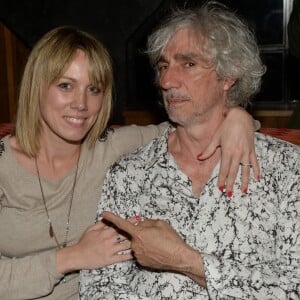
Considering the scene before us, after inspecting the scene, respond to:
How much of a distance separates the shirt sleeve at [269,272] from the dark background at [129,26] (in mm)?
3248

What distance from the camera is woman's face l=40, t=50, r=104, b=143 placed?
1.80 meters

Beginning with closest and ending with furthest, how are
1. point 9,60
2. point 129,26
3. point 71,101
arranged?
point 71,101
point 129,26
point 9,60

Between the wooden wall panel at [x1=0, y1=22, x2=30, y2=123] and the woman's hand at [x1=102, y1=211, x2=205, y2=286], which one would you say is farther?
the wooden wall panel at [x1=0, y1=22, x2=30, y2=123]

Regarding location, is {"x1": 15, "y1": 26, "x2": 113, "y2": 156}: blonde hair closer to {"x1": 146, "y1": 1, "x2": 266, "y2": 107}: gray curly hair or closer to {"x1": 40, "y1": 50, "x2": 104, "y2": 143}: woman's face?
{"x1": 40, "y1": 50, "x2": 104, "y2": 143}: woman's face

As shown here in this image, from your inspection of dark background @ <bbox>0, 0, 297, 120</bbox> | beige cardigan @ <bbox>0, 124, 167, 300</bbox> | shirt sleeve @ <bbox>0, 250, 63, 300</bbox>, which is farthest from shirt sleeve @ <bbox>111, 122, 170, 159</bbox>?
dark background @ <bbox>0, 0, 297, 120</bbox>

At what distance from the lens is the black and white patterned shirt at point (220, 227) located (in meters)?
1.49

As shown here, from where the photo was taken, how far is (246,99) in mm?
1867

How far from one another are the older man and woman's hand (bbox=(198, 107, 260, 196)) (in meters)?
0.02

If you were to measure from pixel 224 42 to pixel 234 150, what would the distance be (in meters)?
0.34

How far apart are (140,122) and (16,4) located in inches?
60.0

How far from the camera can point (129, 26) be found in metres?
4.75

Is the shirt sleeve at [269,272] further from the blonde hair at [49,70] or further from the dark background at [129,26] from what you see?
Result: the dark background at [129,26]

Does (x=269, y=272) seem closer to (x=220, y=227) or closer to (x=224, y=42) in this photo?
(x=220, y=227)

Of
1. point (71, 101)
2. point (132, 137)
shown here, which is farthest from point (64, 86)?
point (132, 137)
